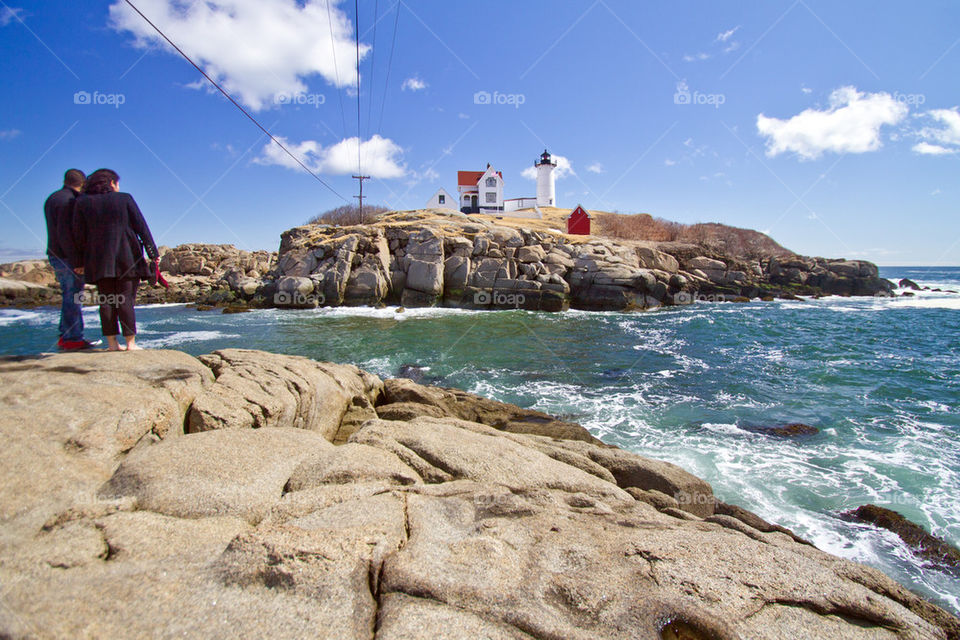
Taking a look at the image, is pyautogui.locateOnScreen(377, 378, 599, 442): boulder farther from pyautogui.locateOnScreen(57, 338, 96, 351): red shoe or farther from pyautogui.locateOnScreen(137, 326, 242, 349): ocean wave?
pyautogui.locateOnScreen(137, 326, 242, 349): ocean wave

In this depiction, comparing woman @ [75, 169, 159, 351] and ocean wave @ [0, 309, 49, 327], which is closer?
woman @ [75, 169, 159, 351]

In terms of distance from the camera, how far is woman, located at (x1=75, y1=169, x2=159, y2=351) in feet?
20.2

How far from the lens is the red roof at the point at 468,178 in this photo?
234 feet

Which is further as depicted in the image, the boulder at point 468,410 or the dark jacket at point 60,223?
the boulder at point 468,410

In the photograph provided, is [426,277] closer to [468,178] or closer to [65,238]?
[65,238]

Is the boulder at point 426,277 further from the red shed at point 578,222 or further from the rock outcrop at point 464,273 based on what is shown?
the red shed at point 578,222

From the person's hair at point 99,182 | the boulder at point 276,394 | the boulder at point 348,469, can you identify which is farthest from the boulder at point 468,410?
the person's hair at point 99,182

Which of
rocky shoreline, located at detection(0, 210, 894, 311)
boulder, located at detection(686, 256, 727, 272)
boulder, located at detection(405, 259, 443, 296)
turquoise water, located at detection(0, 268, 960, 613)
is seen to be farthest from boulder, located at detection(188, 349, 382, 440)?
boulder, located at detection(686, 256, 727, 272)

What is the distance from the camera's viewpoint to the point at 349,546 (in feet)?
9.68

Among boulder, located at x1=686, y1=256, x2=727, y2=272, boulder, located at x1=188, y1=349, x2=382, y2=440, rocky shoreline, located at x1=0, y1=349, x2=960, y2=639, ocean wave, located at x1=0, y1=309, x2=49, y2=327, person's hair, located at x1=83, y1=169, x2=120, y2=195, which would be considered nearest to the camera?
rocky shoreline, located at x1=0, y1=349, x2=960, y2=639

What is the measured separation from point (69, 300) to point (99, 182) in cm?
Result: 189

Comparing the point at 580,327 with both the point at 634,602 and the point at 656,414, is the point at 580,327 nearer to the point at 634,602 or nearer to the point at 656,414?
the point at 656,414

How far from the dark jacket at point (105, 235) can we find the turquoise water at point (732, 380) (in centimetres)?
932

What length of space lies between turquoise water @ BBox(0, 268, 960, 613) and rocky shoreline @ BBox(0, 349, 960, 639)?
11.6 ft
